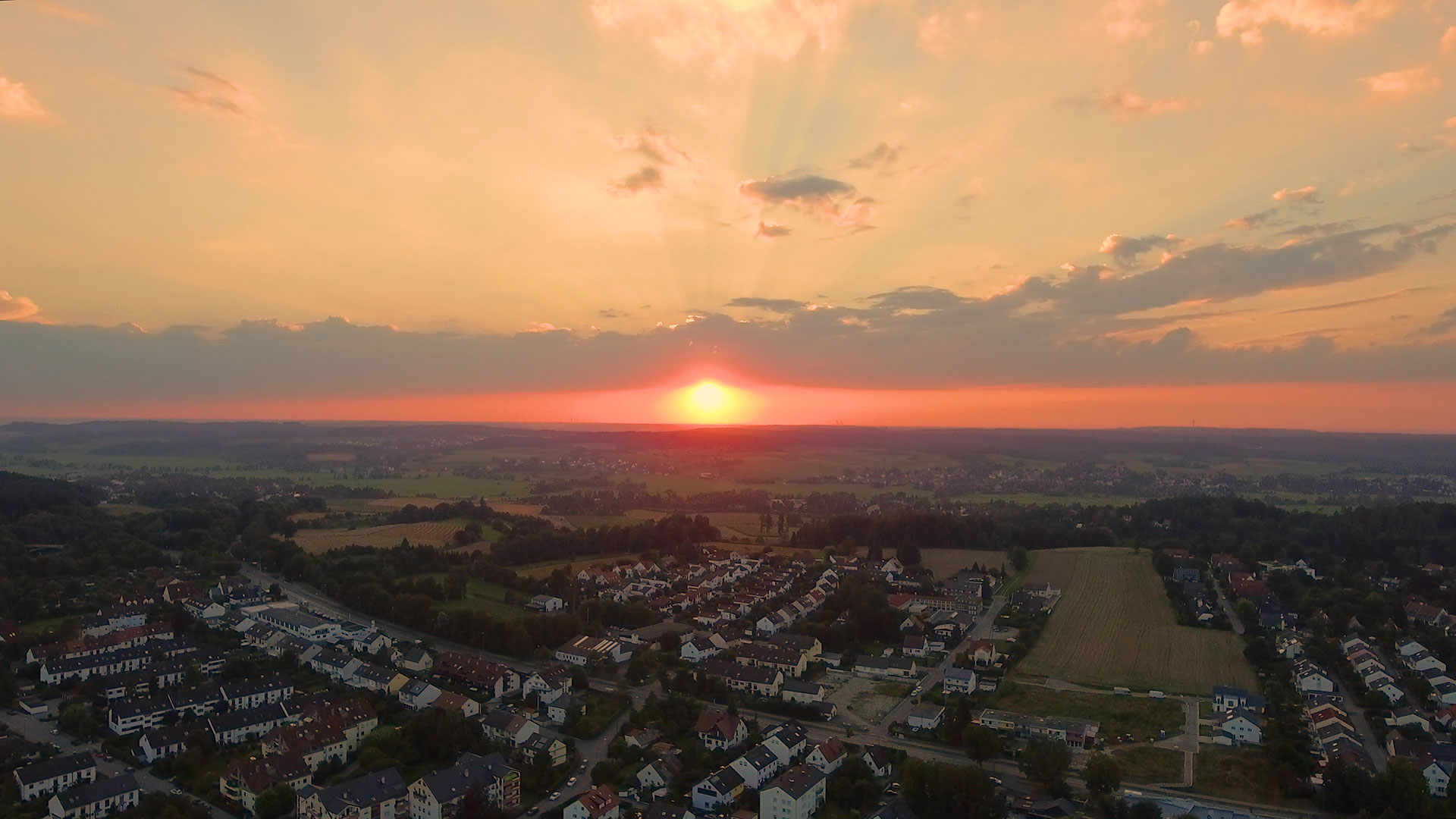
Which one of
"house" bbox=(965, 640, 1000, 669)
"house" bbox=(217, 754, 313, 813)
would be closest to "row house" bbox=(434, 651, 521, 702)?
"house" bbox=(217, 754, 313, 813)

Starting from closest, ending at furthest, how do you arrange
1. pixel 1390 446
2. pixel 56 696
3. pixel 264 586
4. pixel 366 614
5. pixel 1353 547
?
pixel 56 696 → pixel 366 614 → pixel 264 586 → pixel 1353 547 → pixel 1390 446

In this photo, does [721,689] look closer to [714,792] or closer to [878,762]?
[878,762]

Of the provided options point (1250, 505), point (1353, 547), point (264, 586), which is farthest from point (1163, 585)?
point (264, 586)

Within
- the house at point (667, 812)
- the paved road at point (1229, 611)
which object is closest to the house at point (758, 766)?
the house at point (667, 812)

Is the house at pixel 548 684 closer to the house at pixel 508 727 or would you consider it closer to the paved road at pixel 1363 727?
the house at pixel 508 727

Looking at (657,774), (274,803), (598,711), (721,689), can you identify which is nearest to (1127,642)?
(721,689)

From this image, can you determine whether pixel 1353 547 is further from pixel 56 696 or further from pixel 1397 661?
pixel 56 696
